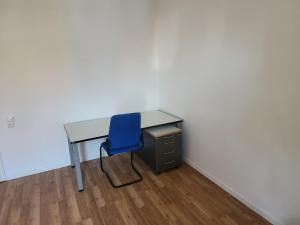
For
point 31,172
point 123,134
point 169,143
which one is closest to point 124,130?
point 123,134

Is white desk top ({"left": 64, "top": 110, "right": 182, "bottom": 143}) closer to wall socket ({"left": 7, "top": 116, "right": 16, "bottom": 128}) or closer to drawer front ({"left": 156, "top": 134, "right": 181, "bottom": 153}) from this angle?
drawer front ({"left": 156, "top": 134, "right": 181, "bottom": 153})

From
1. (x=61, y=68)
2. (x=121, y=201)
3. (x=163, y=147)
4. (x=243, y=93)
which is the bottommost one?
(x=121, y=201)

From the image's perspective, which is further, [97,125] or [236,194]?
[97,125]

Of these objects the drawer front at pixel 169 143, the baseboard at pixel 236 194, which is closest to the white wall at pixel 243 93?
the baseboard at pixel 236 194

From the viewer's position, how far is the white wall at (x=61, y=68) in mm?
2717

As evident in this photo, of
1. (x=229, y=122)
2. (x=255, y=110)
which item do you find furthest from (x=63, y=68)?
(x=255, y=110)

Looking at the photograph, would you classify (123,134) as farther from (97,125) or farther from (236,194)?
(236,194)

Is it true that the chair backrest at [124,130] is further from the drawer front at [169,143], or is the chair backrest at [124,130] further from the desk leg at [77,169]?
the desk leg at [77,169]

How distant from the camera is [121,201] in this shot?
2.46 metres

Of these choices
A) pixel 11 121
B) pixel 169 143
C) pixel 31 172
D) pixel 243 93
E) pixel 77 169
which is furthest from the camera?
pixel 31 172

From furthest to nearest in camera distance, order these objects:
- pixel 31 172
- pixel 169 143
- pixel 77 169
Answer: pixel 31 172, pixel 169 143, pixel 77 169

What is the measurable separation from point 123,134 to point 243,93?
141cm

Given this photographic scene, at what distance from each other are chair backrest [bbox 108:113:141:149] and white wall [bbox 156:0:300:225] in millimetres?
810

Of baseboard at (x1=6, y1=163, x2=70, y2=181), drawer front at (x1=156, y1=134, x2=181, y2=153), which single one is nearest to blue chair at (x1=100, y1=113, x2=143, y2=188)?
drawer front at (x1=156, y1=134, x2=181, y2=153)
